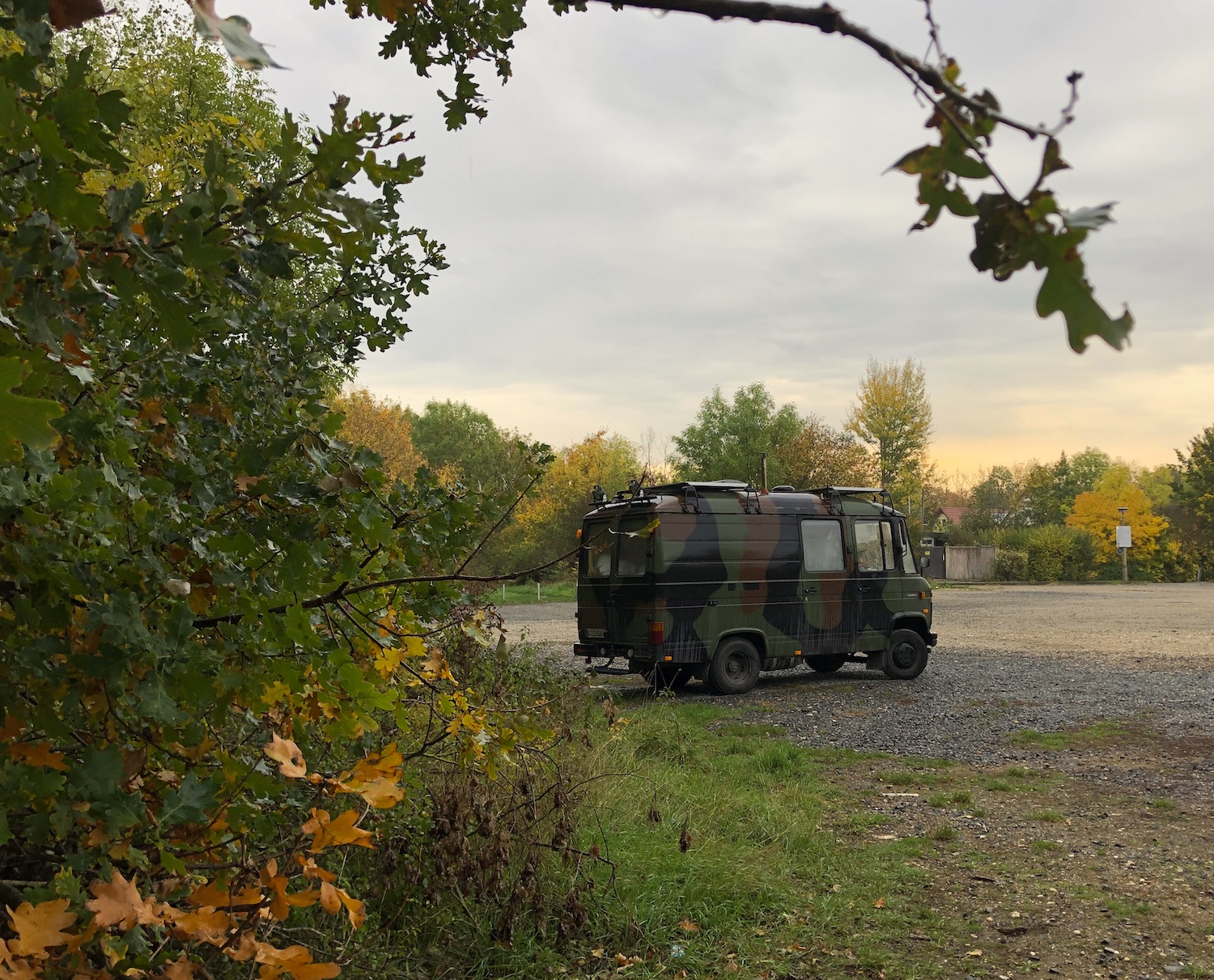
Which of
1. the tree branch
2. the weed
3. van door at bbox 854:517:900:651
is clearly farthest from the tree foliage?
van door at bbox 854:517:900:651

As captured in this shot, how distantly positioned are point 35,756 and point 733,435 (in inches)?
1603

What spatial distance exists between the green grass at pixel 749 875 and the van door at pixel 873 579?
5.12 meters

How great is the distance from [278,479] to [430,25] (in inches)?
56.6

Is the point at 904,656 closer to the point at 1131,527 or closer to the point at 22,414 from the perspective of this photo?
the point at 22,414

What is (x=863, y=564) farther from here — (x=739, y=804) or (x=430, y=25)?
(x=430, y=25)

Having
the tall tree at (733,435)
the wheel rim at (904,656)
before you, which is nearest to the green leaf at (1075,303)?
the wheel rim at (904,656)

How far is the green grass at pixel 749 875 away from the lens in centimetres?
379

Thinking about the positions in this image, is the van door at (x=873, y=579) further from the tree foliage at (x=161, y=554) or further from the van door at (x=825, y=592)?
the tree foliage at (x=161, y=554)

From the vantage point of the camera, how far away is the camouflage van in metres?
10.4

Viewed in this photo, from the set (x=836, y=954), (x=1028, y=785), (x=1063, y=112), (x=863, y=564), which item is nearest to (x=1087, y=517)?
(x=863, y=564)

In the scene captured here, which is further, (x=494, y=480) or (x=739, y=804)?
(x=739, y=804)

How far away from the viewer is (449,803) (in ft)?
11.7

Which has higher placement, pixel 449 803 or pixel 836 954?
pixel 449 803

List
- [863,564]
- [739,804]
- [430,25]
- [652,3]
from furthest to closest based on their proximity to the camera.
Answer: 1. [863,564]
2. [739,804]
3. [430,25]
4. [652,3]
